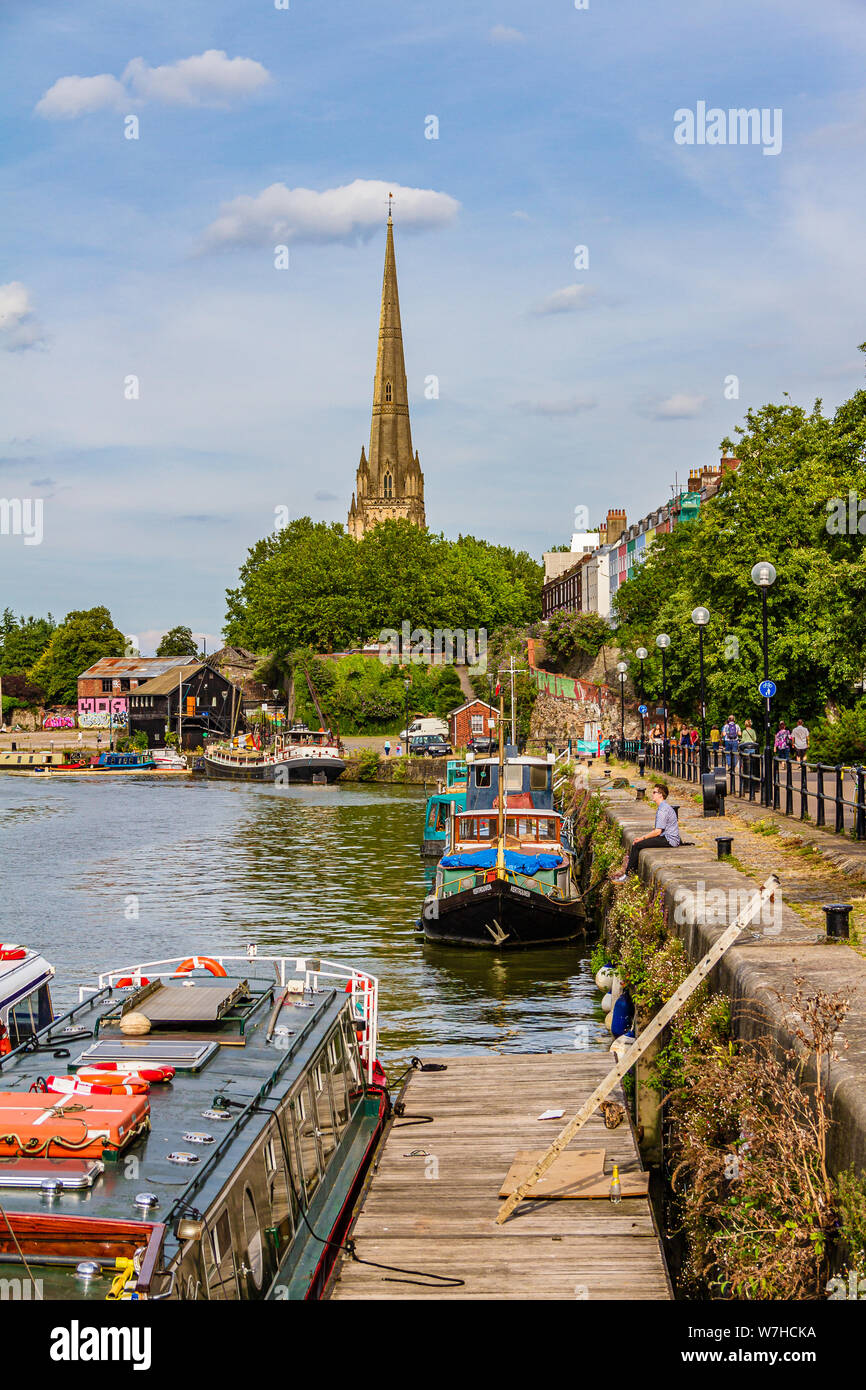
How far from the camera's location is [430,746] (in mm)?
91500

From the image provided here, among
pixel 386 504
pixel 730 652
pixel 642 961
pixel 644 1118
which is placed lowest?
pixel 644 1118

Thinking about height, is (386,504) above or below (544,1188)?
above

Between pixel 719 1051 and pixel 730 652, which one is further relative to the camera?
pixel 730 652

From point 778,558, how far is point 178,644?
140242 millimetres

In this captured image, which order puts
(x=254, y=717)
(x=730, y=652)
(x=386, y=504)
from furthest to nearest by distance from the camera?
(x=386, y=504)
(x=254, y=717)
(x=730, y=652)

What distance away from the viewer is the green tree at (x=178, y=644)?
6973 inches

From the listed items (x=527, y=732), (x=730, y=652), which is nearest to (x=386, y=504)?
(x=527, y=732)

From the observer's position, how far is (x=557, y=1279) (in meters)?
8.70

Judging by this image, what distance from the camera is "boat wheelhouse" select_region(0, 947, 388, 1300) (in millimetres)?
6594

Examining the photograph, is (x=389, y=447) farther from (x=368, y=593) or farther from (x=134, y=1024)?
(x=134, y=1024)

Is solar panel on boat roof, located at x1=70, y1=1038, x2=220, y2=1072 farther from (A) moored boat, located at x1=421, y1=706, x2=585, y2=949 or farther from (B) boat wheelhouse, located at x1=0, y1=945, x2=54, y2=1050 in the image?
(A) moored boat, located at x1=421, y1=706, x2=585, y2=949

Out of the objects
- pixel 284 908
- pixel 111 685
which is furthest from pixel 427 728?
pixel 284 908
